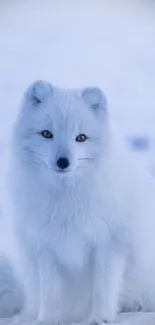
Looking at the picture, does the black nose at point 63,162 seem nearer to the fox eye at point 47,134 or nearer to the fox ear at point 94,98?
the fox eye at point 47,134

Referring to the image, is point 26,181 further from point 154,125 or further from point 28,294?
point 154,125

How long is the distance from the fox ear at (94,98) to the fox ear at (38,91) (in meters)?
0.12

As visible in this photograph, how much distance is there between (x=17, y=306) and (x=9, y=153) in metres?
0.53

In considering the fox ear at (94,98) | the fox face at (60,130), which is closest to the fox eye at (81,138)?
the fox face at (60,130)

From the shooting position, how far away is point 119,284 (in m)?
1.71

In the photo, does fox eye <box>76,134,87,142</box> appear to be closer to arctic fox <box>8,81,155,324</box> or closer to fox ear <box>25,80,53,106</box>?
arctic fox <box>8,81,155,324</box>

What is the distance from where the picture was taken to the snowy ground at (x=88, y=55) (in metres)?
1.85

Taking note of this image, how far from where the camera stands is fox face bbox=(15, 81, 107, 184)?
1676mm

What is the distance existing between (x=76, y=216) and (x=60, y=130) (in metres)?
0.29

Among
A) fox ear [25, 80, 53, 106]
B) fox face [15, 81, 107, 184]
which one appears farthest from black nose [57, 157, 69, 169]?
fox ear [25, 80, 53, 106]

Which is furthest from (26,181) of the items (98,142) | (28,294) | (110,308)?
(110,308)

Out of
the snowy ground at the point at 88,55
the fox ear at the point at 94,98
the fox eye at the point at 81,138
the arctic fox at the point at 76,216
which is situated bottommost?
the arctic fox at the point at 76,216

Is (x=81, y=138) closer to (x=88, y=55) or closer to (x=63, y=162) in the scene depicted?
(x=63, y=162)

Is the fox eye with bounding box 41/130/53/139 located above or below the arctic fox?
above
